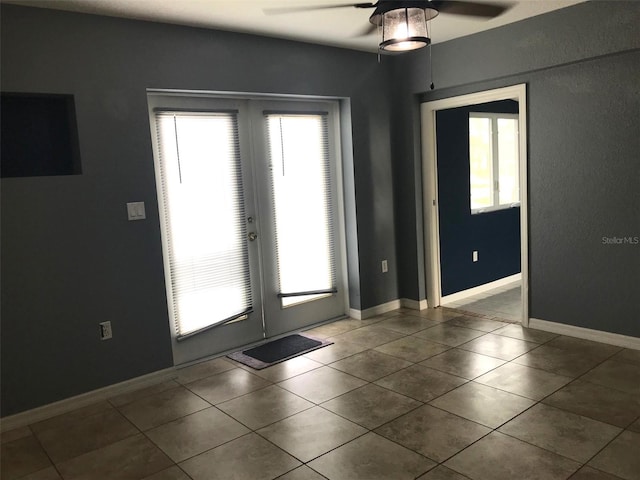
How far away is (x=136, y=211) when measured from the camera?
338cm

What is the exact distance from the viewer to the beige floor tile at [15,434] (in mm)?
2869

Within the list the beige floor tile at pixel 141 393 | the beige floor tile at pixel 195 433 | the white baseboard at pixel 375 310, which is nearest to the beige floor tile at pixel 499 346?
the white baseboard at pixel 375 310

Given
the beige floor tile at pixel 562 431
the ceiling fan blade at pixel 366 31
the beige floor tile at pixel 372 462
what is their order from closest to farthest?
1. the beige floor tile at pixel 372 462
2. the beige floor tile at pixel 562 431
3. the ceiling fan blade at pixel 366 31

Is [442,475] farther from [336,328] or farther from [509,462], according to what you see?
[336,328]

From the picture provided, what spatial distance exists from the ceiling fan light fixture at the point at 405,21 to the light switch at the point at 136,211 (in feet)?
6.17

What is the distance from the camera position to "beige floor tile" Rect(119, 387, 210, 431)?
299cm

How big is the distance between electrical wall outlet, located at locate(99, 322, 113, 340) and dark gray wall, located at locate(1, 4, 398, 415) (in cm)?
3

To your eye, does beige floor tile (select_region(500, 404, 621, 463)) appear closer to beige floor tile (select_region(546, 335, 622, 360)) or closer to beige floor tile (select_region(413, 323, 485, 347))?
beige floor tile (select_region(546, 335, 622, 360))

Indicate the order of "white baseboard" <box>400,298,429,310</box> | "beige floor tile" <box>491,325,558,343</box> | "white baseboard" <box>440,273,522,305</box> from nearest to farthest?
"beige floor tile" <box>491,325,558,343</box>, "white baseboard" <box>400,298,429,310</box>, "white baseboard" <box>440,273,522,305</box>

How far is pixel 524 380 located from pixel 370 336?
1.35 metres

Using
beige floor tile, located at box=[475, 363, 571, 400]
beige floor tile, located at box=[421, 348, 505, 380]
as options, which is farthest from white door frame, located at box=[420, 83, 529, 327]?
beige floor tile, located at box=[475, 363, 571, 400]

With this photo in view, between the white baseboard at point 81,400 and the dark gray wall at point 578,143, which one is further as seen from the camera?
the dark gray wall at point 578,143

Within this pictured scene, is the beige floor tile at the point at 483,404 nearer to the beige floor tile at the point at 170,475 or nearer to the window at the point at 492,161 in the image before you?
the beige floor tile at the point at 170,475

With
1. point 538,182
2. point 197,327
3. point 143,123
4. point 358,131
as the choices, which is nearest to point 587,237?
point 538,182
